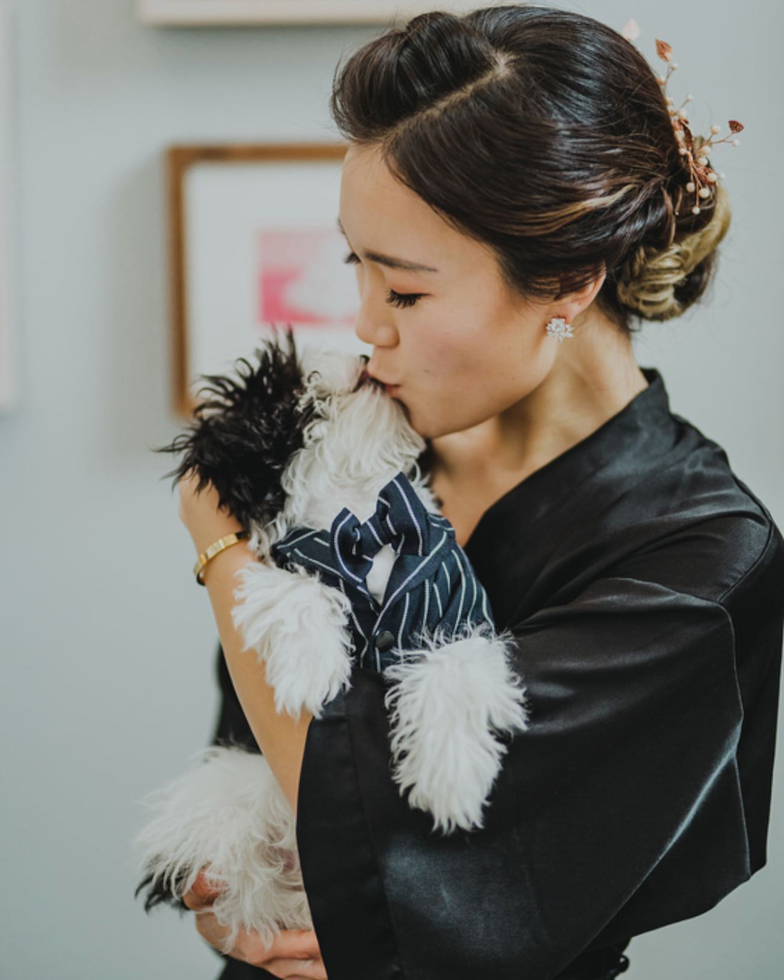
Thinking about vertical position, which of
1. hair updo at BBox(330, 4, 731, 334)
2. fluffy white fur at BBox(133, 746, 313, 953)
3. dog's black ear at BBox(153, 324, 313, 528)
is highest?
hair updo at BBox(330, 4, 731, 334)

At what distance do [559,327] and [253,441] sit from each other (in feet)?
1.00

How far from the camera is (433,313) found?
827mm

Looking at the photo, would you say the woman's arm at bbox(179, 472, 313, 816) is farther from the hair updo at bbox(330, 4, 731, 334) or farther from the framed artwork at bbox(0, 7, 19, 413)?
the framed artwork at bbox(0, 7, 19, 413)

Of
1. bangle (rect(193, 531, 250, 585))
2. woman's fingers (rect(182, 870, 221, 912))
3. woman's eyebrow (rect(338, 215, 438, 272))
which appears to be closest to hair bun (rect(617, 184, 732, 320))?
woman's eyebrow (rect(338, 215, 438, 272))

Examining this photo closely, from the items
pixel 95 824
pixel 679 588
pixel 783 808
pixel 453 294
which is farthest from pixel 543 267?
pixel 95 824

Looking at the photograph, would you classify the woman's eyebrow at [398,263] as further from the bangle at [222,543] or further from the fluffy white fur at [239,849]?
the fluffy white fur at [239,849]

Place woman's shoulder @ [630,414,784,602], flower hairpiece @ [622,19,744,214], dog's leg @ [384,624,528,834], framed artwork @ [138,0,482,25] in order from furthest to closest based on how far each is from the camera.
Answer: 1. framed artwork @ [138,0,482,25]
2. flower hairpiece @ [622,19,744,214]
3. woman's shoulder @ [630,414,784,602]
4. dog's leg @ [384,624,528,834]

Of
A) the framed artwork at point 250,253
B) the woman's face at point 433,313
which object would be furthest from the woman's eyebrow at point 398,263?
the framed artwork at point 250,253

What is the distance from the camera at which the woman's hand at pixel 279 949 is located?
0.86m

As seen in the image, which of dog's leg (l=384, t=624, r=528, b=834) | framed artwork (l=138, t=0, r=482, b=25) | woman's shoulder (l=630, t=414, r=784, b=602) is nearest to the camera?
dog's leg (l=384, t=624, r=528, b=834)

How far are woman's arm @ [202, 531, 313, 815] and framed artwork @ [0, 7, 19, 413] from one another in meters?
0.86

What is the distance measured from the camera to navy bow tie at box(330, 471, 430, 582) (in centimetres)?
78

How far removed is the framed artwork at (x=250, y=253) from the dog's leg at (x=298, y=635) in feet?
2.66

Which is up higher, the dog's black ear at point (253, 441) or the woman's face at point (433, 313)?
the woman's face at point (433, 313)
